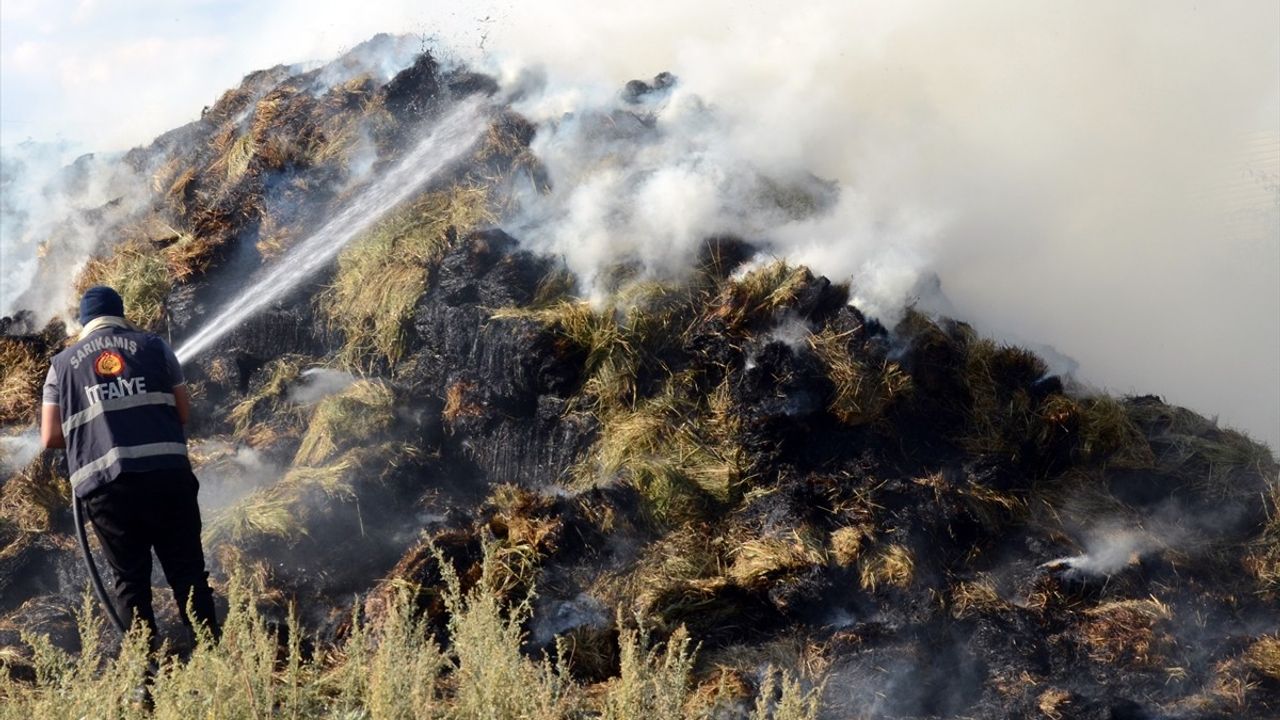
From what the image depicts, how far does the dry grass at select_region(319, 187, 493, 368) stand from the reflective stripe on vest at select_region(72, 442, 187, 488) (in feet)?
7.88

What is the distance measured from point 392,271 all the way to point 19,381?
316cm

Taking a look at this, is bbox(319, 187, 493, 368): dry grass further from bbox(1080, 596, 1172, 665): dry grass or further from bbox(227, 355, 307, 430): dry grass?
bbox(1080, 596, 1172, 665): dry grass

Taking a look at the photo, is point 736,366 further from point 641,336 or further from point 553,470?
point 553,470

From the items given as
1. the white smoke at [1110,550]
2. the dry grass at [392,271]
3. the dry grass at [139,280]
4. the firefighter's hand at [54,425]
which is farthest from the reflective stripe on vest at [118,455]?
the white smoke at [1110,550]

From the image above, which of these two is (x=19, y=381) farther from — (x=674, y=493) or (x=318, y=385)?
(x=674, y=493)

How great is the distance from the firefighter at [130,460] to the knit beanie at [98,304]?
189mm

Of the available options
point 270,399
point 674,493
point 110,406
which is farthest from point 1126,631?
point 270,399

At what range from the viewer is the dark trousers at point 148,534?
6.09 metres

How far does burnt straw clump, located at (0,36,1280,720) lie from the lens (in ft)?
20.7

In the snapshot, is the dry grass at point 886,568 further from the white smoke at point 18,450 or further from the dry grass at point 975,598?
Answer: the white smoke at point 18,450

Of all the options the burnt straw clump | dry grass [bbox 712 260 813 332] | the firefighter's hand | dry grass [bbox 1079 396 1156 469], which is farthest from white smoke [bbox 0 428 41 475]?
dry grass [bbox 1079 396 1156 469]

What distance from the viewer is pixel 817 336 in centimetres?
755

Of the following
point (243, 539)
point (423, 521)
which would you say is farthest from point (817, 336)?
point (243, 539)

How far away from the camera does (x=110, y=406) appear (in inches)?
244
